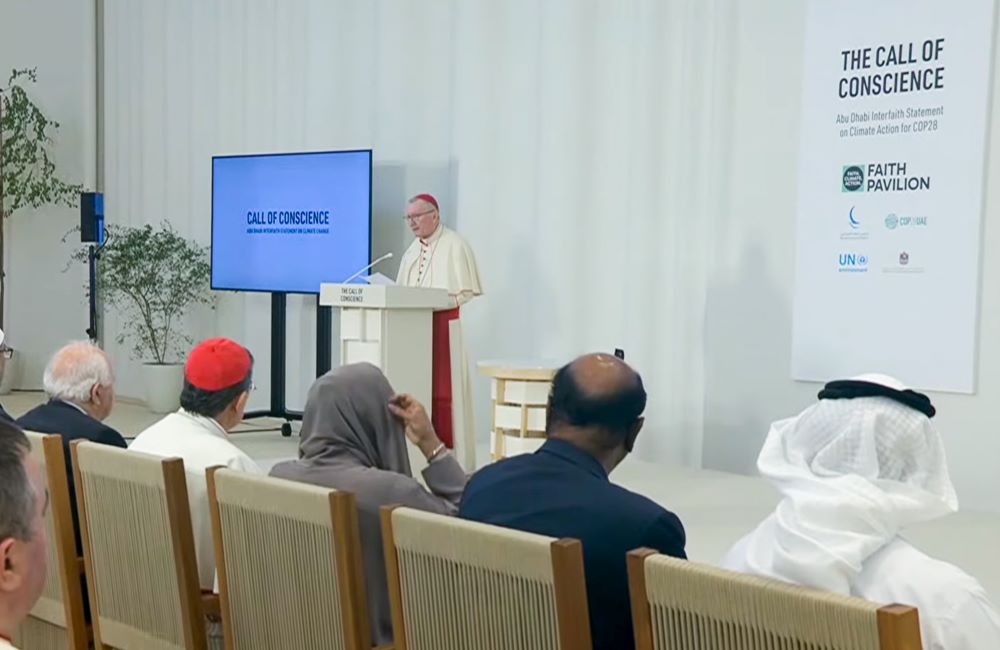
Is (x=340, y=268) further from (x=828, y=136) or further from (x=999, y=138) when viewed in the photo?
(x=999, y=138)

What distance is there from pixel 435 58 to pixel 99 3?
15.3 feet

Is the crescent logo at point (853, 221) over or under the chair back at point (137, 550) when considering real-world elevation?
over

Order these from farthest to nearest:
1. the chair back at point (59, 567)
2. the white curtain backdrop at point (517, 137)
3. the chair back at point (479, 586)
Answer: the white curtain backdrop at point (517, 137), the chair back at point (59, 567), the chair back at point (479, 586)

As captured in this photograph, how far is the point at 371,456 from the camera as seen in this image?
2.91m

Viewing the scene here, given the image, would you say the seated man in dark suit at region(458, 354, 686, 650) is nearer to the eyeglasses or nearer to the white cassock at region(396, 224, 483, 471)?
the white cassock at region(396, 224, 483, 471)

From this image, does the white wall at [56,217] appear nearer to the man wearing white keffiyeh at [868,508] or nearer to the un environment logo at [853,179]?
the un environment logo at [853,179]

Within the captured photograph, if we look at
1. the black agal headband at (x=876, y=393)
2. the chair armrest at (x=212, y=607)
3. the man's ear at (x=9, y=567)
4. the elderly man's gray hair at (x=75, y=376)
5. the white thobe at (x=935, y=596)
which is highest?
the black agal headband at (x=876, y=393)

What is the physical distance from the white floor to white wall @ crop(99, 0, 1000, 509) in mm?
354

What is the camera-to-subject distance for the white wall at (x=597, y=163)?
7.25m

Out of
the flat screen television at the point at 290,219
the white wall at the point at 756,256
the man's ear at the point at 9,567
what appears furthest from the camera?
the flat screen television at the point at 290,219

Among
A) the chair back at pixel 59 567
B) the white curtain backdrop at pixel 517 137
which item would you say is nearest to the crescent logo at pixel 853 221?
the white curtain backdrop at pixel 517 137

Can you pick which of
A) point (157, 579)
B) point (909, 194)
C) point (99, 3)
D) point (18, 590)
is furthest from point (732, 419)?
point (99, 3)

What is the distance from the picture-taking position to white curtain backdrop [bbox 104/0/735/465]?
25.1 ft

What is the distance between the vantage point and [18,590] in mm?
1266
